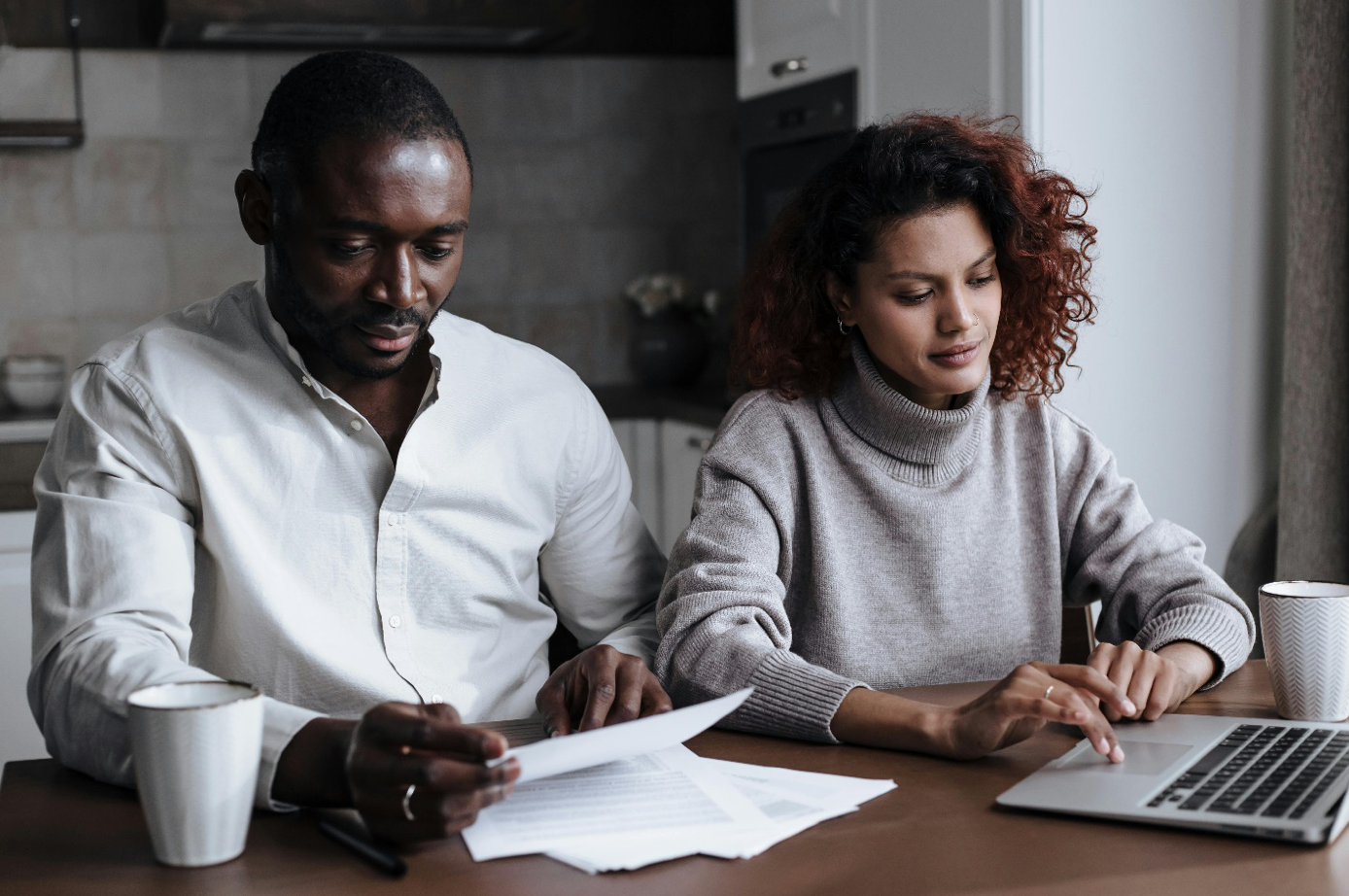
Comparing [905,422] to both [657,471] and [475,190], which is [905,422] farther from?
[475,190]

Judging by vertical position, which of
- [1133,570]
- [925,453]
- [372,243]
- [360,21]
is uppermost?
[360,21]

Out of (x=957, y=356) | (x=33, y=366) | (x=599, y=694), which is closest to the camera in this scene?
(x=599, y=694)

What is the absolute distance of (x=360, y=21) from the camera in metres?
3.25

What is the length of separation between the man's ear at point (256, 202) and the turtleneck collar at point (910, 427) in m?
0.63

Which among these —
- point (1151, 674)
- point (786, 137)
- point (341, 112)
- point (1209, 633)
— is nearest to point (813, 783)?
point (1151, 674)

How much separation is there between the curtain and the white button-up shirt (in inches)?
46.8

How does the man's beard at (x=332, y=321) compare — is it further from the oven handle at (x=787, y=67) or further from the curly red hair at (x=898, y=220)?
the oven handle at (x=787, y=67)

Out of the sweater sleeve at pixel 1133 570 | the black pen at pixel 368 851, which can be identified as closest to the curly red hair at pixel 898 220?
the sweater sleeve at pixel 1133 570

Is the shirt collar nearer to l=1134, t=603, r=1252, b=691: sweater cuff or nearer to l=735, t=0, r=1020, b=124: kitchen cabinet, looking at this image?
l=1134, t=603, r=1252, b=691: sweater cuff

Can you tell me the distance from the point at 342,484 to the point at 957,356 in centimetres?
64

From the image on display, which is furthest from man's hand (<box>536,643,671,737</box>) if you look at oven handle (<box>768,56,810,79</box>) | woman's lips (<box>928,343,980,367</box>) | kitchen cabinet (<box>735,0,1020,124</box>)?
oven handle (<box>768,56,810,79</box>)

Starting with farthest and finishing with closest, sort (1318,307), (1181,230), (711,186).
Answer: (711,186) < (1181,230) < (1318,307)

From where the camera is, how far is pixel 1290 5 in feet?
7.34

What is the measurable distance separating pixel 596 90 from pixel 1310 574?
238 cm
